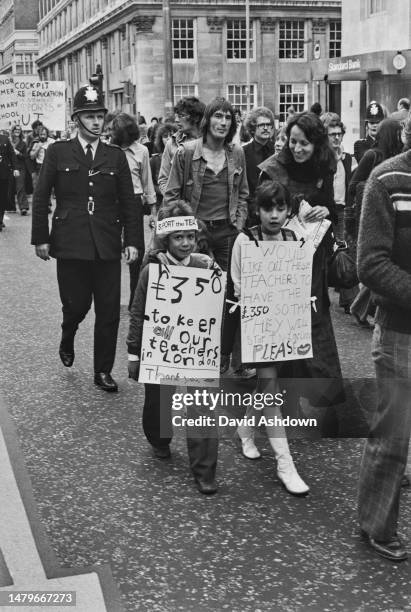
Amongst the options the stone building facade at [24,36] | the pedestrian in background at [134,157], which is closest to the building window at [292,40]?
the pedestrian in background at [134,157]

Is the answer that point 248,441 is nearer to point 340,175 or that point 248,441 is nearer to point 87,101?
point 87,101

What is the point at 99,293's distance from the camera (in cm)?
686

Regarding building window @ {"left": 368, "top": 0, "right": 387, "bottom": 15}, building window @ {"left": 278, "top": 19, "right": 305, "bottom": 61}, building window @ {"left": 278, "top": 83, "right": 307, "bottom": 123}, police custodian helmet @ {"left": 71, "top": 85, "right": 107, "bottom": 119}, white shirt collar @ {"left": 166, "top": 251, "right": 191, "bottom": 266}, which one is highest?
building window @ {"left": 278, "top": 19, "right": 305, "bottom": 61}

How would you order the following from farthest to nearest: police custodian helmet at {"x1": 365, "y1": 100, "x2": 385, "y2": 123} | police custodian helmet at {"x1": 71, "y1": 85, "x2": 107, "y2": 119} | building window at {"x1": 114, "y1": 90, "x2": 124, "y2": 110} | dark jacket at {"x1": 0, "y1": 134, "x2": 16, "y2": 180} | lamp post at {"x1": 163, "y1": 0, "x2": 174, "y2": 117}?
building window at {"x1": 114, "y1": 90, "x2": 124, "y2": 110}, lamp post at {"x1": 163, "y1": 0, "x2": 174, "y2": 117}, dark jacket at {"x1": 0, "y1": 134, "x2": 16, "y2": 180}, police custodian helmet at {"x1": 365, "y1": 100, "x2": 385, "y2": 123}, police custodian helmet at {"x1": 71, "y1": 85, "x2": 107, "y2": 119}

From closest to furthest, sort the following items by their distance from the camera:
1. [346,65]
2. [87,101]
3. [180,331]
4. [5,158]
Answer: [180,331] → [87,101] → [5,158] → [346,65]

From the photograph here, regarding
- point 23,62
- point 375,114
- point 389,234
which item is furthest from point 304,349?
point 23,62

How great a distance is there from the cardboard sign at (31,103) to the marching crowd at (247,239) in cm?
1795

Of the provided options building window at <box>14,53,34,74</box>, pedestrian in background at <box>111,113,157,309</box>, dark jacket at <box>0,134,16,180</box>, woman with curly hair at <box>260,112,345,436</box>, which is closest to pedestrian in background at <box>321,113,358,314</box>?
pedestrian in background at <box>111,113,157,309</box>

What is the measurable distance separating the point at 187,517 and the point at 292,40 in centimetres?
5573

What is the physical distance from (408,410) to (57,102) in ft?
76.9

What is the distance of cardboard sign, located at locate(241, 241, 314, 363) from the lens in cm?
500

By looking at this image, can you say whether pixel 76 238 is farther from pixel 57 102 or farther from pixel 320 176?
pixel 57 102

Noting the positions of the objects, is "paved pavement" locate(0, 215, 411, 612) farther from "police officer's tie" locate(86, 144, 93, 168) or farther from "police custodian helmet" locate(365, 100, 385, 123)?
"police custodian helmet" locate(365, 100, 385, 123)

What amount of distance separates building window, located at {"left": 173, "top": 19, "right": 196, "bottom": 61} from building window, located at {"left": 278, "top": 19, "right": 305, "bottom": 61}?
5138 mm
